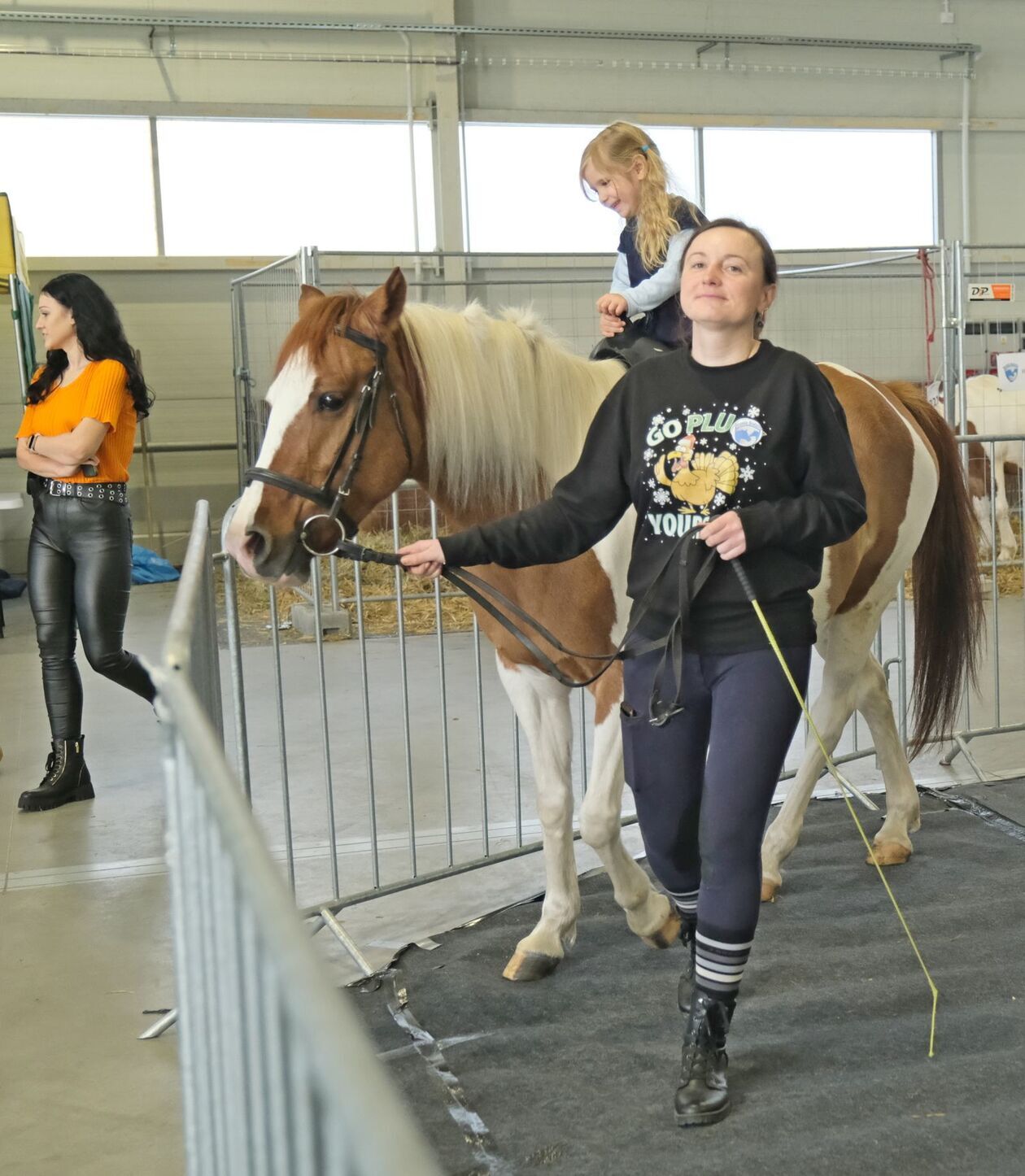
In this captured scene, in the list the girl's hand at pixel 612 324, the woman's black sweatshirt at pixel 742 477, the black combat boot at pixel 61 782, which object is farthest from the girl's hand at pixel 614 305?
the black combat boot at pixel 61 782

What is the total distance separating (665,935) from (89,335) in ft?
8.72

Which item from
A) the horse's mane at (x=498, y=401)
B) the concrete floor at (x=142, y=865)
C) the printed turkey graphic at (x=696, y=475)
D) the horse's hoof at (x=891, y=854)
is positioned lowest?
the concrete floor at (x=142, y=865)

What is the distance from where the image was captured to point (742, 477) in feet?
6.55

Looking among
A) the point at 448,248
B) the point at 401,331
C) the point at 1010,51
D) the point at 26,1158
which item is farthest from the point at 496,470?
the point at 1010,51

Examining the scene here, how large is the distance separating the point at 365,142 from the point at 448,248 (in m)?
1.19

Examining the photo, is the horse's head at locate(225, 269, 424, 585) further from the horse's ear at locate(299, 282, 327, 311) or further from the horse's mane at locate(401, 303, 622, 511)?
the horse's mane at locate(401, 303, 622, 511)

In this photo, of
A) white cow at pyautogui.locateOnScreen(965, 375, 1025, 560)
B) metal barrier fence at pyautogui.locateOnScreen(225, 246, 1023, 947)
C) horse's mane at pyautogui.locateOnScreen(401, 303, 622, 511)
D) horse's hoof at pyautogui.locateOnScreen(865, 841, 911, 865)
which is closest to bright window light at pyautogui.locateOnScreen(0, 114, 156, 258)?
metal barrier fence at pyautogui.locateOnScreen(225, 246, 1023, 947)

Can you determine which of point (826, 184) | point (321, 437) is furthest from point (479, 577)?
point (826, 184)

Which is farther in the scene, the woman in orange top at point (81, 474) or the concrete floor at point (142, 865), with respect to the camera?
the woman in orange top at point (81, 474)

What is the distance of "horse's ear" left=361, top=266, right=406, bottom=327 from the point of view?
236cm

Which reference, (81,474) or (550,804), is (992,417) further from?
(550,804)

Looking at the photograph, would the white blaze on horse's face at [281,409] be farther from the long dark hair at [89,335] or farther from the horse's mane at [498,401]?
the long dark hair at [89,335]

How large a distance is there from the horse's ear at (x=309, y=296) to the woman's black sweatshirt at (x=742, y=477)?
0.70m

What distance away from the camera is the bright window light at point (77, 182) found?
10.2 meters
